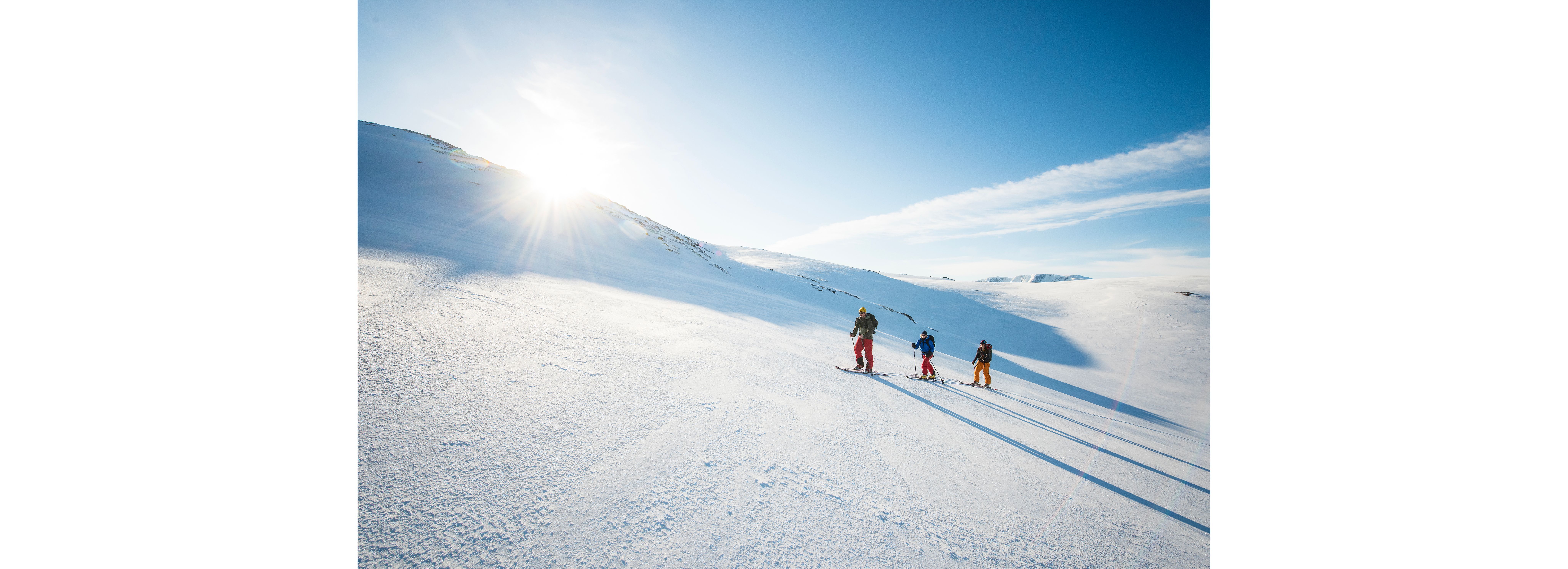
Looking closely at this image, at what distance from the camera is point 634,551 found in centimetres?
218

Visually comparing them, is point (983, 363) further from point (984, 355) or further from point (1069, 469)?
point (1069, 469)

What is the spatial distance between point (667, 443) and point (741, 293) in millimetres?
10926

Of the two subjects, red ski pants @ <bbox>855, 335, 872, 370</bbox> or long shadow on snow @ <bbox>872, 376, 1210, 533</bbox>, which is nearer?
long shadow on snow @ <bbox>872, 376, 1210, 533</bbox>

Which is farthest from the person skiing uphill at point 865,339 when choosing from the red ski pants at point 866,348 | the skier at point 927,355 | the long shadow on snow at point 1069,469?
the long shadow on snow at point 1069,469

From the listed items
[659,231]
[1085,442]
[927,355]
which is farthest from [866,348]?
[659,231]

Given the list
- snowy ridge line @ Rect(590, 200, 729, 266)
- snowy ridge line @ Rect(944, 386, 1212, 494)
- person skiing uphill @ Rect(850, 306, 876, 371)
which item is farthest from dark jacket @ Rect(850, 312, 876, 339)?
snowy ridge line @ Rect(590, 200, 729, 266)

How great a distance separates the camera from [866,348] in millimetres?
7270

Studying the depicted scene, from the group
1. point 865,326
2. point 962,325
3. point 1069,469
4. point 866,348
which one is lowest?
point 1069,469

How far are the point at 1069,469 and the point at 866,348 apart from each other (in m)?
3.42

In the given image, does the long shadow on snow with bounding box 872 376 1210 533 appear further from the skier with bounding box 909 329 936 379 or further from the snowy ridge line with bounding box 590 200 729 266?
the snowy ridge line with bounding box 590 200 729 266

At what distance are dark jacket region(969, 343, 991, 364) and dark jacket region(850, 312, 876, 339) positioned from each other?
2.40 m

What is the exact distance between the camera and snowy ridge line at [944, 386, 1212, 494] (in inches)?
182
